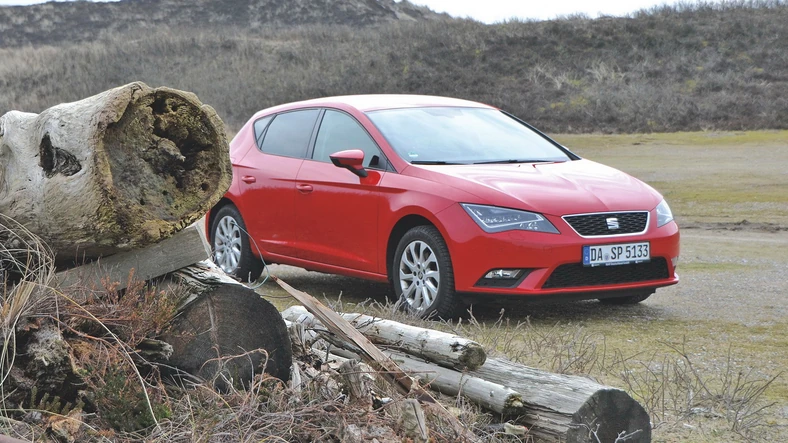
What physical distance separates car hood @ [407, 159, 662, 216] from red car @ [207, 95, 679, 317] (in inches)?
0.5

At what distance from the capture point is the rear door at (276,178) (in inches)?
339

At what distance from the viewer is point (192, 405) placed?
4047mm

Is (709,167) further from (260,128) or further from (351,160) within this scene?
(351,160)

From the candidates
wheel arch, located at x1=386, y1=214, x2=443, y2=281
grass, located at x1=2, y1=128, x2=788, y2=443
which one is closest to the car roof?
wheel arch, located at x1=386, y1=214, x2=443, y2=281

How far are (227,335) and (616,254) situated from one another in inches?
140

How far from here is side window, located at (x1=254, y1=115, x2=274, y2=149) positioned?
9.33m

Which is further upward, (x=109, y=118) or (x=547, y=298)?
(x=109, y=118)

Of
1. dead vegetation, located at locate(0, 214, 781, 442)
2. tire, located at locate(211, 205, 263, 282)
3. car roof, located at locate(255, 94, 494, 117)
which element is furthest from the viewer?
tire, located at locate(211, 205, 263, 282)

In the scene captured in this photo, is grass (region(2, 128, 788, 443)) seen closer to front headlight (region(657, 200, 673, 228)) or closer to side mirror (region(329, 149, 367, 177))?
front headlight (region(657, 200, 673, 228))

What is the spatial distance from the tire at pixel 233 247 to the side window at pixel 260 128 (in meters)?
0.67

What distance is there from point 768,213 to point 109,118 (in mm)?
13237

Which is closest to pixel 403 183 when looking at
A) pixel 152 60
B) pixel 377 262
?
pixel 377 262

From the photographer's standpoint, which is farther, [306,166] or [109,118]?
[306,166]

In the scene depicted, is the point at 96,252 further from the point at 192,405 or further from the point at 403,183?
the point at 403,183
